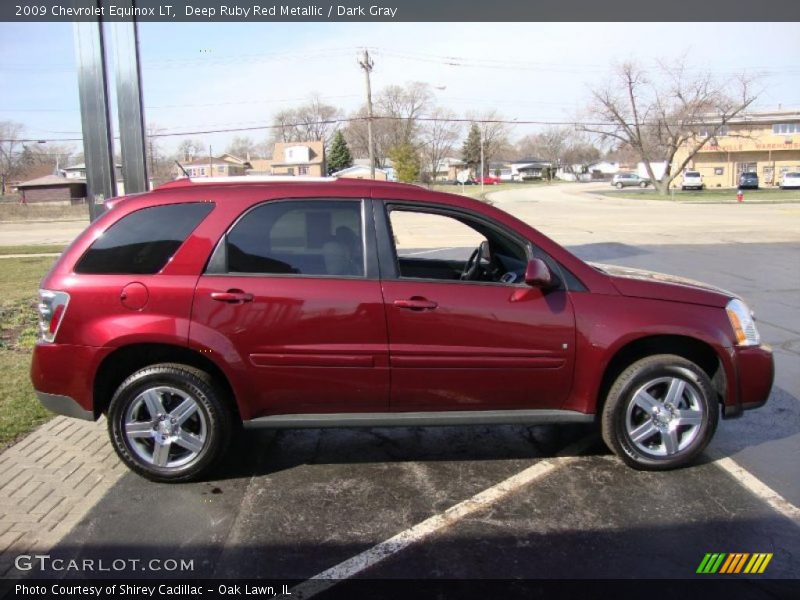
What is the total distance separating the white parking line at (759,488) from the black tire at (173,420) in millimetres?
3077

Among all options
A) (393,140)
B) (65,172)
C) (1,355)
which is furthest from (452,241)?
(65,172)

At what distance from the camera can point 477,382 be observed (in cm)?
376

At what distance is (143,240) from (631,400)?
3066mm

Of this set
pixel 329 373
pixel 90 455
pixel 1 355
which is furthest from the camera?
pixel 1 355

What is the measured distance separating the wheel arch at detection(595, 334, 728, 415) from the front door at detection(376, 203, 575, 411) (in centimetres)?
32

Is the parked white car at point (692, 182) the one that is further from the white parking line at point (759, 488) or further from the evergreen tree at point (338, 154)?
the white parking line at point (759, 488)

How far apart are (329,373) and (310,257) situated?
69cm

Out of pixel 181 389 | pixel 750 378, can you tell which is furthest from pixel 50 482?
→ pixel 750 378

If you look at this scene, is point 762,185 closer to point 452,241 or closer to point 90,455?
point 452,241

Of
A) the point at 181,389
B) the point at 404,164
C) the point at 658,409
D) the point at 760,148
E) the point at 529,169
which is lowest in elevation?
the point at 658,409

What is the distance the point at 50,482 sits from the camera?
388 cm

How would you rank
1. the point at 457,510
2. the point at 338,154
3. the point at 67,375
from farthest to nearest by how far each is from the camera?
the point at 338,154
the point at 67,375
the point at 457,510

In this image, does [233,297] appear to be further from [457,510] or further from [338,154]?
[338,154]

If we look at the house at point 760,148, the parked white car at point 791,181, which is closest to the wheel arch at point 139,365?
the parked white car at point 791,181
